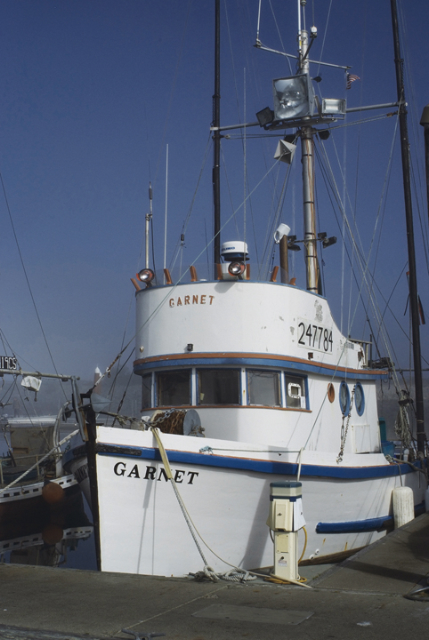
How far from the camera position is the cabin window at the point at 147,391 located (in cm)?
1153

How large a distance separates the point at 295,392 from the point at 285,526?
3.89 meters

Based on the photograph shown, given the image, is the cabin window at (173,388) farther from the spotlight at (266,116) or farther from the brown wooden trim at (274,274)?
the spotlight at (266,116)

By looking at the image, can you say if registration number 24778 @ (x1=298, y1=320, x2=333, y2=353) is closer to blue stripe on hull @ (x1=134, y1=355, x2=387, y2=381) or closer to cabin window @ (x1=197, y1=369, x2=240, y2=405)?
blue stripe on hull @ (x1=134, y1=355, x2=387, y2=381)

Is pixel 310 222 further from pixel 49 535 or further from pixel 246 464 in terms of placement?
pixel 49 535

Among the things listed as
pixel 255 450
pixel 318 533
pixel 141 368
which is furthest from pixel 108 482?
pixel 318 533

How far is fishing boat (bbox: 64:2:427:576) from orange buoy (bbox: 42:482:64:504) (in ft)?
22.6

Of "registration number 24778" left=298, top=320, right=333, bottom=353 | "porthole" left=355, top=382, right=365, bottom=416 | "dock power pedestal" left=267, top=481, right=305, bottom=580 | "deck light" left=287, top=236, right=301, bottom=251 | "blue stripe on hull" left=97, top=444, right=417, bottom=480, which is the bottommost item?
"dock power pedestal" left=267, top=481, right=305, bottom=580

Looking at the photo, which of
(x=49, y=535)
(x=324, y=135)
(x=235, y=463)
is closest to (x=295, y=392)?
(x=235, y=463)

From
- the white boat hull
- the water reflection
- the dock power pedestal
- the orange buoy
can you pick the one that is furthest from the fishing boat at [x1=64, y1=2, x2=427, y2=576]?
the orange buoy

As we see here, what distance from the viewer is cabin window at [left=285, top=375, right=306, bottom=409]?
11.3 m

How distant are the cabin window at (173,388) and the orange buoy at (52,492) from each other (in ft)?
35.3

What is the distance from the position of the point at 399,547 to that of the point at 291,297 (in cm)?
450

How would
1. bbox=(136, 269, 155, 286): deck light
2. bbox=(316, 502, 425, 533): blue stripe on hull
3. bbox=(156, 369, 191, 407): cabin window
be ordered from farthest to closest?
bbox=(136, 269, 155, 286): deck light < bbox=(156, 369, 191, 407): cabin window < bbox=(316, 502, 425, 533): blue stripe on hull

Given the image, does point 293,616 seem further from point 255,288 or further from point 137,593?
point 255,288
